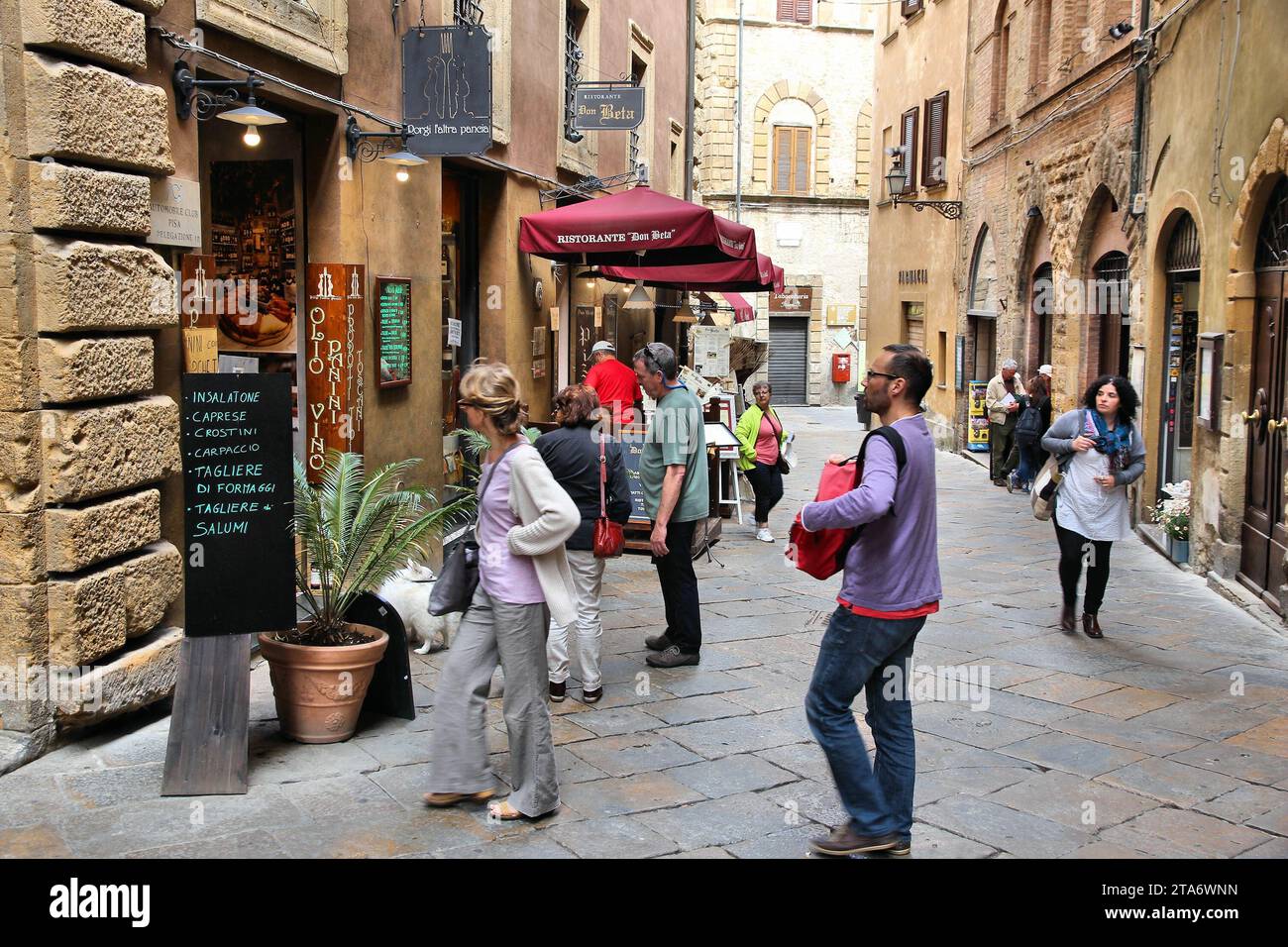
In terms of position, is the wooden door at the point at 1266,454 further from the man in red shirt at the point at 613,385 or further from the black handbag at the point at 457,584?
the black handbag at the point at 457,584

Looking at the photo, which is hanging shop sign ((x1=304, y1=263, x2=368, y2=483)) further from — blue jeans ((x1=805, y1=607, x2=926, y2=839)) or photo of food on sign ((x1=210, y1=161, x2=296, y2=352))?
blue jeans ((x1=805, y1=607, x2=926, y2=839))

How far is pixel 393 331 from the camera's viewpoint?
899 centimetres

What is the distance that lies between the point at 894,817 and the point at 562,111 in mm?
10621

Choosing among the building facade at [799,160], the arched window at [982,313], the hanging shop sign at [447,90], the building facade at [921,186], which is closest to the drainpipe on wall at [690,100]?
the building facade at [921,186]

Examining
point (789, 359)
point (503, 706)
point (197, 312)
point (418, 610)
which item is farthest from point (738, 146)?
point (503, 706)

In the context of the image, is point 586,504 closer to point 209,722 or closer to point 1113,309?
point 209,722

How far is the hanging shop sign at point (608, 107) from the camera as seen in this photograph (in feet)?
43.0

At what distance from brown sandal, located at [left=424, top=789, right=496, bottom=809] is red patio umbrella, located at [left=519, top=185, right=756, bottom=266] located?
5819mm

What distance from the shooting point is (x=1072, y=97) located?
15.5 metres

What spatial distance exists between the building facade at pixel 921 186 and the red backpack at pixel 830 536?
1793 cm

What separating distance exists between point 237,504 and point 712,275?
24.6ft

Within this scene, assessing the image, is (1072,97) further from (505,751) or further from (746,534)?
(505,751)

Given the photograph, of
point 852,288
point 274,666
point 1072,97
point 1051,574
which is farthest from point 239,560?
point 852,288

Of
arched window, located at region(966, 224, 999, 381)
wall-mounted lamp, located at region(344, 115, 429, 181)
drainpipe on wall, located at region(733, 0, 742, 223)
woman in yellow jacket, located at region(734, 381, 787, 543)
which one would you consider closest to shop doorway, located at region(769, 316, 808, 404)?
drainpipe on wall, located at region(733, 0, 742, 223)
